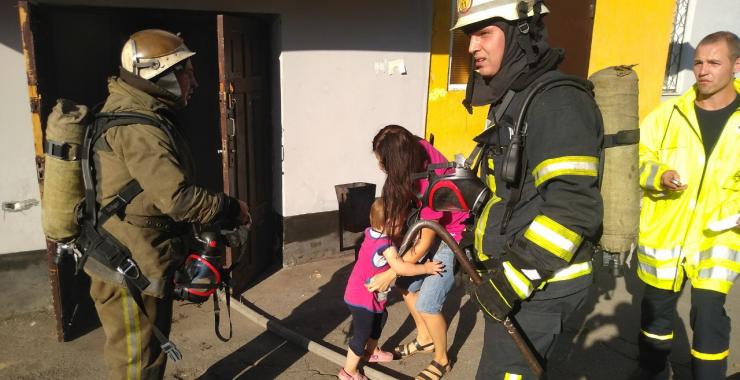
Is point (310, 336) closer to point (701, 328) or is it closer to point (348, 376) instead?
point (348, 376)

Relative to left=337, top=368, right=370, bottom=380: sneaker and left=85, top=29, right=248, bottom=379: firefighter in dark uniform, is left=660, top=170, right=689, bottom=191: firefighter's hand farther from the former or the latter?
left=85, top=29, right=248, bottom=379: firefighter in dark uniform

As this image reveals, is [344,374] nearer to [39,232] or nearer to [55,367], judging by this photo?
[55,367]

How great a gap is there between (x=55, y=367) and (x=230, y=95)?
2.43 m

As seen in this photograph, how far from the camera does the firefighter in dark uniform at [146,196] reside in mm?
2406

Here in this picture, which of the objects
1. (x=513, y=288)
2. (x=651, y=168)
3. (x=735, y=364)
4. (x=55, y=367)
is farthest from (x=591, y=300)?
(x=55, y=367)

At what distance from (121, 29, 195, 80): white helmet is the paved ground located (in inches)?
84.2

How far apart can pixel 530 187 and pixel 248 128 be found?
3.29m

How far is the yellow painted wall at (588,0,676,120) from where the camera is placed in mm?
6781

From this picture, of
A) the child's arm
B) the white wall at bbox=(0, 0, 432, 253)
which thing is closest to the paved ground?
the child's arm

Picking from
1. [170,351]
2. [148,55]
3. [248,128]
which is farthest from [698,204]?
[248,128]

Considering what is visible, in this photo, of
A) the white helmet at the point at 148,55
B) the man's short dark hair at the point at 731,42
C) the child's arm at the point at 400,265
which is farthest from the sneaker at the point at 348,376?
the man's short dark hair at the point at 731,42

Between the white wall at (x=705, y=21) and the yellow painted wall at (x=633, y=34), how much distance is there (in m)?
0.97

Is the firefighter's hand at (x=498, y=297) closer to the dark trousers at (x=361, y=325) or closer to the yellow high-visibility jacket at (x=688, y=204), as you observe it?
the dark trousers at (x=361, y=325)

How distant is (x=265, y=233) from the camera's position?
5340 mm
